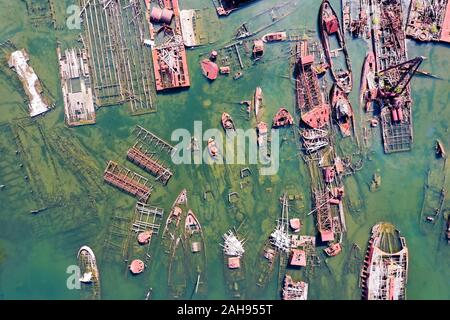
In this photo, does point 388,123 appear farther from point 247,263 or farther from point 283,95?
point 247,263

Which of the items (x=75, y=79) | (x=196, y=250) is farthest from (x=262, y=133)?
(x=75, y=79)

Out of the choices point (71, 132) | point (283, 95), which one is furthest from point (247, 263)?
point (71, 132)

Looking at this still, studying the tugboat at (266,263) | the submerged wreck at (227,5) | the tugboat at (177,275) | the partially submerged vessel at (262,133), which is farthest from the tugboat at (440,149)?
the tugboat at (177,275)

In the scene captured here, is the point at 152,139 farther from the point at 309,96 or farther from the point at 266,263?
the point at 266,263

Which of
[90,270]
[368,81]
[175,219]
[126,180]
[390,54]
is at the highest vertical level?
[390,54]

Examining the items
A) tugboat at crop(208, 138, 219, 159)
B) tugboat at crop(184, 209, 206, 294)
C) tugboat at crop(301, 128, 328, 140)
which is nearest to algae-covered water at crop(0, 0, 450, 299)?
tugboat at crop(184, 209, 206, 294)

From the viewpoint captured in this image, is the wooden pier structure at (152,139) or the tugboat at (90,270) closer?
the wooden pier structure at (152,139)

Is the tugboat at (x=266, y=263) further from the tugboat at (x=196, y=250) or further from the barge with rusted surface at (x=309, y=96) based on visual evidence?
the barge with rusted surface at (x=309, y=96)

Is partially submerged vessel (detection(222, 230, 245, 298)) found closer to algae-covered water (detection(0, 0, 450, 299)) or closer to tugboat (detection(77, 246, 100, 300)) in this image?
algae-covered water (detection(0, 0, 450, 299))
